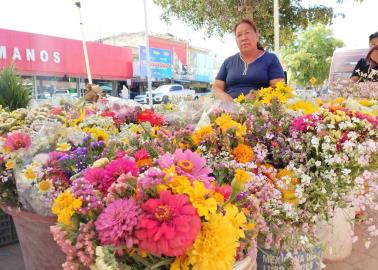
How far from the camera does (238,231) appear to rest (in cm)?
86

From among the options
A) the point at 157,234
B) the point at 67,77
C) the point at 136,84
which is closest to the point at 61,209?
the point at 157,234

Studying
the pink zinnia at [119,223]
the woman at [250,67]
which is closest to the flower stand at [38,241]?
the pink zinnia at [119,223]

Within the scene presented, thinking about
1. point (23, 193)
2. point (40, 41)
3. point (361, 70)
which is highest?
point (40, 41)

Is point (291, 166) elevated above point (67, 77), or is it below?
below

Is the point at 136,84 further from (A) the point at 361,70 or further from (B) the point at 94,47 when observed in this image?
(A) the point at 361,70

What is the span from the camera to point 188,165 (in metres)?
0.92

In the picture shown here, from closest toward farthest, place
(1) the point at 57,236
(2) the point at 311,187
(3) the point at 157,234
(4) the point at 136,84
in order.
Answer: (3) the point at 157,234
(1) the point at 57,236
(2) the point at 311,187
(4) the point at 136,84

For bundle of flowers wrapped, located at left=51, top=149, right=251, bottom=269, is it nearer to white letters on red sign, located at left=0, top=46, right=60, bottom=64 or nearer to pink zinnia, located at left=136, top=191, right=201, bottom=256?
pink zinnia, located at left=136, top=191, right=201, bottom=256

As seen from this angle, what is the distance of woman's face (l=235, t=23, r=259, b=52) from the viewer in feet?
9.77

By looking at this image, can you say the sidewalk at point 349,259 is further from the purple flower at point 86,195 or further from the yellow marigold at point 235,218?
the purple flower at point 86,195

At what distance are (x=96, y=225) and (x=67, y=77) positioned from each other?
18469 mm

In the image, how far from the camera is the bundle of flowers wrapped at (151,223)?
0.73m

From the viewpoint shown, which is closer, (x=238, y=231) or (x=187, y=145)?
(x=238, y=231)

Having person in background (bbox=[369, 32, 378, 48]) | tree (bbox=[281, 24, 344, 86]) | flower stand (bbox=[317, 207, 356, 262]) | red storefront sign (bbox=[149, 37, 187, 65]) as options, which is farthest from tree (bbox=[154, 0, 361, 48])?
tree (bbox=[281, 24, 344, 86])
